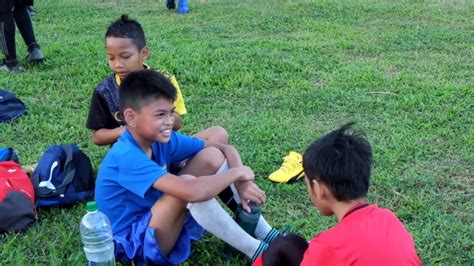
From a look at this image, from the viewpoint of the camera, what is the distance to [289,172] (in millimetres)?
4094

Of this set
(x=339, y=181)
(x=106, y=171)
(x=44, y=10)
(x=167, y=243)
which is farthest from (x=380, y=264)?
(x=44, y=10)

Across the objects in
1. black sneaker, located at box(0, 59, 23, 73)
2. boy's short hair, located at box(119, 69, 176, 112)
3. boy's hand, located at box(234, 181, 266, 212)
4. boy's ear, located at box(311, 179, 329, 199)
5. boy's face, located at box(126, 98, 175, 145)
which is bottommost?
black sneaker, located at box(0, 59, 23, 73)

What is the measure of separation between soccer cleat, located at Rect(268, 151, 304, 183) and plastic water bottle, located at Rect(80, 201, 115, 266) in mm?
1404

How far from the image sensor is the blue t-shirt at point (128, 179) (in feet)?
9.27

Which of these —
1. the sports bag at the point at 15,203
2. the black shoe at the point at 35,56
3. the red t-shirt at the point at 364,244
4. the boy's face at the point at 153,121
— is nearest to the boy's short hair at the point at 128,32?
the boy's face at the point at 153,121

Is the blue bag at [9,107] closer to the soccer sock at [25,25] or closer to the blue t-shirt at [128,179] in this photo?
the soccer sock at [25,25]

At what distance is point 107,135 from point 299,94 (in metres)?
2.47

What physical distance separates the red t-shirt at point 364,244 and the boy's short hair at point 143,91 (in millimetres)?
1115

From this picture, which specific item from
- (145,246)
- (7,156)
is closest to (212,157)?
(145,246)

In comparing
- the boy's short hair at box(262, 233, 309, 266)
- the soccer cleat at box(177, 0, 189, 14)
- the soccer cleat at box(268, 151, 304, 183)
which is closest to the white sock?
the boy's short hair at box(262, 233, 309, 266)

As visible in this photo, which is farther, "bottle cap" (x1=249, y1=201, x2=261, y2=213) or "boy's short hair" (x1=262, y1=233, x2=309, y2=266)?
"bottle cap" (x1=249, y1=201, x2=261, y2=213)

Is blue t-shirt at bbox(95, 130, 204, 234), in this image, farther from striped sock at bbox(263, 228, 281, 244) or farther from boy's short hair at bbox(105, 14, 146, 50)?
boy's short hair at bbox(105, 14, 146, 50)

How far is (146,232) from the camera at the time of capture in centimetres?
286

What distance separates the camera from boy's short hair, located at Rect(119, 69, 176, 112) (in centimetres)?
295
